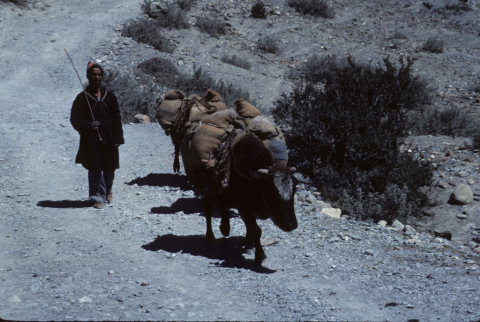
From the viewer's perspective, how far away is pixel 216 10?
75.7 feet

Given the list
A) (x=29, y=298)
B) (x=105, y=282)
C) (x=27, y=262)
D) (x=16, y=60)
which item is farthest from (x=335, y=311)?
(x=16, y=60)

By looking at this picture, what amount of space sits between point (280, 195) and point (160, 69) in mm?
12438

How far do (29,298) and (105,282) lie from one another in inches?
27.2

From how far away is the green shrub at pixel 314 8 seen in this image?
24438 mm

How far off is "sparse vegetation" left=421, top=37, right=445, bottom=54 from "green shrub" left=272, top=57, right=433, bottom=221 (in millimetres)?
12238

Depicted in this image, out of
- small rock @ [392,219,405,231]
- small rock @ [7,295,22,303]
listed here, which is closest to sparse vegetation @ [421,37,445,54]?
small rock @ [392,219,405,231]

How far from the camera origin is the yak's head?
4.60 m

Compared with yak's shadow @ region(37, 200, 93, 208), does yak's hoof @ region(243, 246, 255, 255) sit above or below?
above

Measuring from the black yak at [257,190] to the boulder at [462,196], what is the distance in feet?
15.6

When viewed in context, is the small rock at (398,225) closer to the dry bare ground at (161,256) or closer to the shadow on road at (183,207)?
the dry bare ground at (161,256)

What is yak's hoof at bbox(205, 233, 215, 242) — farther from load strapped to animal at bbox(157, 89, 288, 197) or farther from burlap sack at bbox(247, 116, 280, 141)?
burlap sack at bbox(247, 116, 280, 141)

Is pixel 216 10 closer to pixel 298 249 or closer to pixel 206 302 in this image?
pixel 298 249

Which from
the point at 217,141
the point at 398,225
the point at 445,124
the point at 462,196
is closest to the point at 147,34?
the point at 445,124

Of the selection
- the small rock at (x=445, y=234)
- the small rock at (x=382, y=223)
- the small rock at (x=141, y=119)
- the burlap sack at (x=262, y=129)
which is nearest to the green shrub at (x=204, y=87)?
the small rock at (x=141, y=119)
